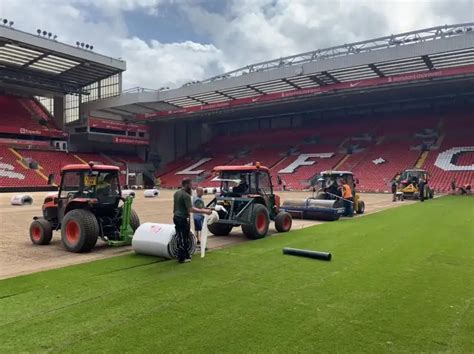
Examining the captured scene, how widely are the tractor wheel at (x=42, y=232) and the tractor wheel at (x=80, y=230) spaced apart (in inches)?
41.2

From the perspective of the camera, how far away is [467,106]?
134 feet

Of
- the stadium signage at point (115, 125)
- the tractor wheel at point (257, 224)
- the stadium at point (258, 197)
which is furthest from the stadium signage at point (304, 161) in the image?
the tractor wheel at point (257, 224)

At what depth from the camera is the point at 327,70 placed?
33.3m

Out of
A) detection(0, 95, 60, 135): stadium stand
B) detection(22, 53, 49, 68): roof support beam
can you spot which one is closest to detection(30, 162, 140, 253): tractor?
detection(22, 53, 49, 68): roof support beam

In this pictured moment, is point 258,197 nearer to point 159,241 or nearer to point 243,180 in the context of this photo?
point 243,180

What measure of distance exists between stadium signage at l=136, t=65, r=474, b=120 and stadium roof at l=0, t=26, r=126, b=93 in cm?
753

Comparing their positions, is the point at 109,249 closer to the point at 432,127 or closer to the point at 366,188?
the point at 366,188

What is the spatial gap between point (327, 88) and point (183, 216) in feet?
103

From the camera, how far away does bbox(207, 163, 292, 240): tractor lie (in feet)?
34.4

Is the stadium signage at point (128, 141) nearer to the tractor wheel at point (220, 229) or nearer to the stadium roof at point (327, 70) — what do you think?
the stadium roof at point (327, 70)

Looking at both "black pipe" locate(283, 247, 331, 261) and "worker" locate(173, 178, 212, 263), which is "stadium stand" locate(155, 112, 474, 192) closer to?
"black pipe" locate(283, 247, 331, 261)

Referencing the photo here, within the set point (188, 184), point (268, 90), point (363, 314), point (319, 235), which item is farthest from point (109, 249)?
point (268, 90)

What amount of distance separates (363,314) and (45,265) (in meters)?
5.56

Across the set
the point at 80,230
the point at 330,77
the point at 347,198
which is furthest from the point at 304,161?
the point at 80,230
